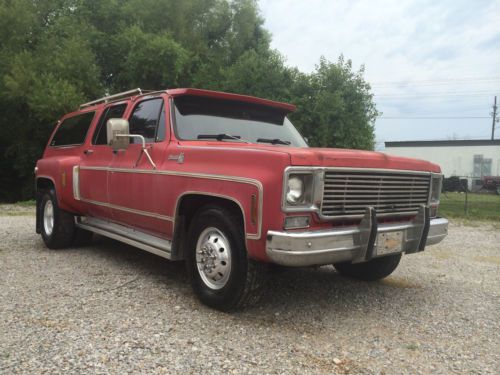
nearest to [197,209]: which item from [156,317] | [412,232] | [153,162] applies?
[153,162]

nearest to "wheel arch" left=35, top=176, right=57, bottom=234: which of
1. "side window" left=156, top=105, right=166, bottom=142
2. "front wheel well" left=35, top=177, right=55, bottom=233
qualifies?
"front wheel well" left=35, top=177, right=55, bottom=233

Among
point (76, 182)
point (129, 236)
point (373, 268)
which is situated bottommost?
point (373, 268)

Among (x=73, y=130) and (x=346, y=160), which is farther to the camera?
(x=73, y=130)

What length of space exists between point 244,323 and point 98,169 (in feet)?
9.34

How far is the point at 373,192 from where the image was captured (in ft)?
12.1

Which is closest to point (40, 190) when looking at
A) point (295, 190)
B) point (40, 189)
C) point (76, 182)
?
point (40, 189)

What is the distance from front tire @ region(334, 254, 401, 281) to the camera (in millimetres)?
4746

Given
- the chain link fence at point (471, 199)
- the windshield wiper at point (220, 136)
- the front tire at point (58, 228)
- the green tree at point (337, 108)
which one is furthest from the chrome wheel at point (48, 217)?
the green tree at point (337, 108)

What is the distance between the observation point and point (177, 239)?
4.14 meters

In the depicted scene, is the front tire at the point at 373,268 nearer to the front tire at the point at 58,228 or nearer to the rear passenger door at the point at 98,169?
the rear passenger door at the point at 98,169

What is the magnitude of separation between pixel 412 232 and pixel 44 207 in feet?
17.2

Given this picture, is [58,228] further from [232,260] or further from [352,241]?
[352,241]

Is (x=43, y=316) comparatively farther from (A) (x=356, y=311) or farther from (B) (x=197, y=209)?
(A) (x=356, y=311)

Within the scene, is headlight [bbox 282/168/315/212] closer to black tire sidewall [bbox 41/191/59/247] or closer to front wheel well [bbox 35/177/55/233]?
black tire sidewall [bbox 41/191/59/247]
